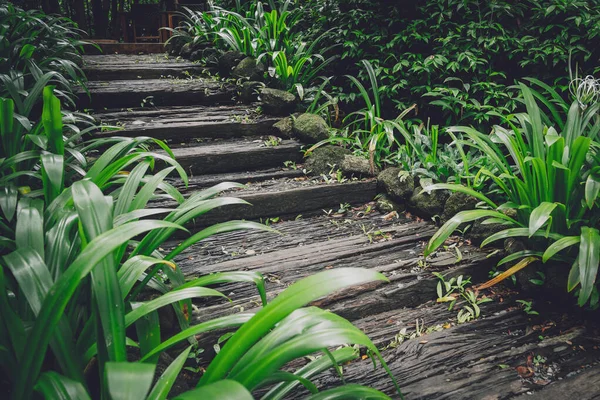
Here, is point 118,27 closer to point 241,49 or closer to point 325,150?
point 241,49

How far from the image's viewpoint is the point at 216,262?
1834 mm

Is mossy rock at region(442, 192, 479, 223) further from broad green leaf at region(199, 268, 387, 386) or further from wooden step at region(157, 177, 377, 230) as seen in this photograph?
broad green leaf at region(199, 268, 387, 386)

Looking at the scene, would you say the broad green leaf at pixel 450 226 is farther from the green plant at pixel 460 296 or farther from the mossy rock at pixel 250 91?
the mossy rock at pixel 250 91

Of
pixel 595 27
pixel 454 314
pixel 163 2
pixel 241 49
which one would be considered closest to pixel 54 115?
pixel 454 314

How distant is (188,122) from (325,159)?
102 centimetres

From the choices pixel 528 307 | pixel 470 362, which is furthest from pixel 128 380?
pixel 528 307

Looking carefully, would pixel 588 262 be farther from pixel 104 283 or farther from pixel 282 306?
pixel 104 283

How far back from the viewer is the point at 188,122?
285 centimetres

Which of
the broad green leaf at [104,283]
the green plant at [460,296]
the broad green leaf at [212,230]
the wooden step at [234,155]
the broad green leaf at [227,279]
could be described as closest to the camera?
the broad green leaf at [104,283]

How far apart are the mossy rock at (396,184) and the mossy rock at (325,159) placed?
0.32 meters

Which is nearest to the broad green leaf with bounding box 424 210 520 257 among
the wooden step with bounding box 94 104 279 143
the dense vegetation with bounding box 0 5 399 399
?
the dense vegetation with bounding box 0 5 399 399

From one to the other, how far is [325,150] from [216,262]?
1.19 meters

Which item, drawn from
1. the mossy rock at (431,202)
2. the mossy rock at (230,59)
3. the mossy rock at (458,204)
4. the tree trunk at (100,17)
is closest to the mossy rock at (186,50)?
the mossy rock at (230,59)

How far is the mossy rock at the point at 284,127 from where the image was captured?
9.61 feet
